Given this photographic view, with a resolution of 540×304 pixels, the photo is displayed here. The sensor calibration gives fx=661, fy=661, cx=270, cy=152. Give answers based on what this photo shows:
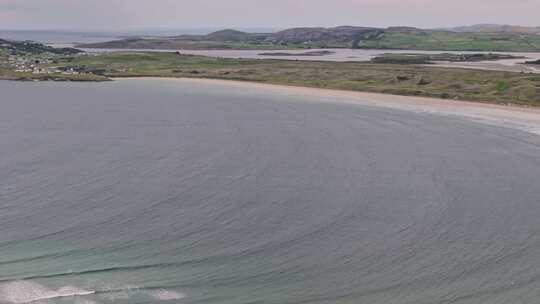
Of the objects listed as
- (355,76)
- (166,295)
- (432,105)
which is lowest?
(166,295)

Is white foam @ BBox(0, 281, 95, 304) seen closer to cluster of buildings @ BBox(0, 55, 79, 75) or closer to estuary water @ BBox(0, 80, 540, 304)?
estuary water @ BBox(0, 80, 540, 304)

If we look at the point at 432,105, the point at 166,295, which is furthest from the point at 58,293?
the point at 432,105

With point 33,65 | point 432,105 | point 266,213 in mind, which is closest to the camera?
point 266,213

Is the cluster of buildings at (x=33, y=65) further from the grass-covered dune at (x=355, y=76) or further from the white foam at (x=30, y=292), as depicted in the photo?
the white foam at (x=30, y=292)

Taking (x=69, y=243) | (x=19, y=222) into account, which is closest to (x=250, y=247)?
(x=69, y=243)

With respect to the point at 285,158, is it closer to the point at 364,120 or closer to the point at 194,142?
the point at 194,142

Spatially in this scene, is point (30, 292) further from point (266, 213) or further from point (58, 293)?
point (266, 213)

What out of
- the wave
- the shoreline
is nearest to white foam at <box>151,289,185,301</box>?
the wave
